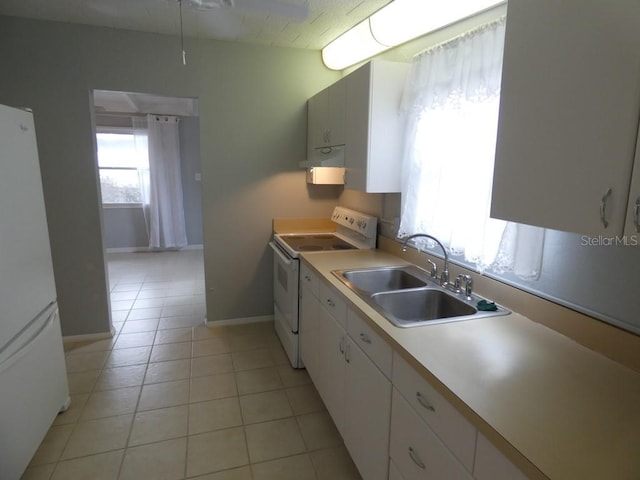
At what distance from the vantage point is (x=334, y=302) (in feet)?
6.55

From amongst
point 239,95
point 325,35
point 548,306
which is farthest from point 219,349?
point 325,35

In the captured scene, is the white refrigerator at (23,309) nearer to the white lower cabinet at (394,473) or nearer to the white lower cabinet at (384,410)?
the white lower cabinet at (384,410)

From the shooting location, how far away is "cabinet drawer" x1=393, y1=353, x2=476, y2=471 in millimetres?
994

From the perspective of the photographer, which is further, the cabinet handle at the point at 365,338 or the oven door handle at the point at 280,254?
the oven door handle at the point at 280,254

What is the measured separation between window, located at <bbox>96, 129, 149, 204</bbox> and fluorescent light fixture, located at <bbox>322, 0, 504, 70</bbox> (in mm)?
4627

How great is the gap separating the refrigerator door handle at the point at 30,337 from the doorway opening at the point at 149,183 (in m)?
3.24

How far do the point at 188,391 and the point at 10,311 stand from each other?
1189mm

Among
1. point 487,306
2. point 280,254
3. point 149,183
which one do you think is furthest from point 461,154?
point 149,183

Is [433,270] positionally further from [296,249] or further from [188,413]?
[188,413]

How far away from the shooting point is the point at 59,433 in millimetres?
2115

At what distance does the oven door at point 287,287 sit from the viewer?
2.69m

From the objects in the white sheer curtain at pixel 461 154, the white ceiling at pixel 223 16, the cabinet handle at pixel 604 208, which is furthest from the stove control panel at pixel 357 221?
the cabinet handle at pixel 604 208

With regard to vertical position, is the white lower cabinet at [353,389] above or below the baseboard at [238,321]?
above

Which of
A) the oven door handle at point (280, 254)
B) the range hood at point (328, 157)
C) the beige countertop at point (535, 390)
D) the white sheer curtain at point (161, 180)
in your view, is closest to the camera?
the beige countertop at point (535, 390)
